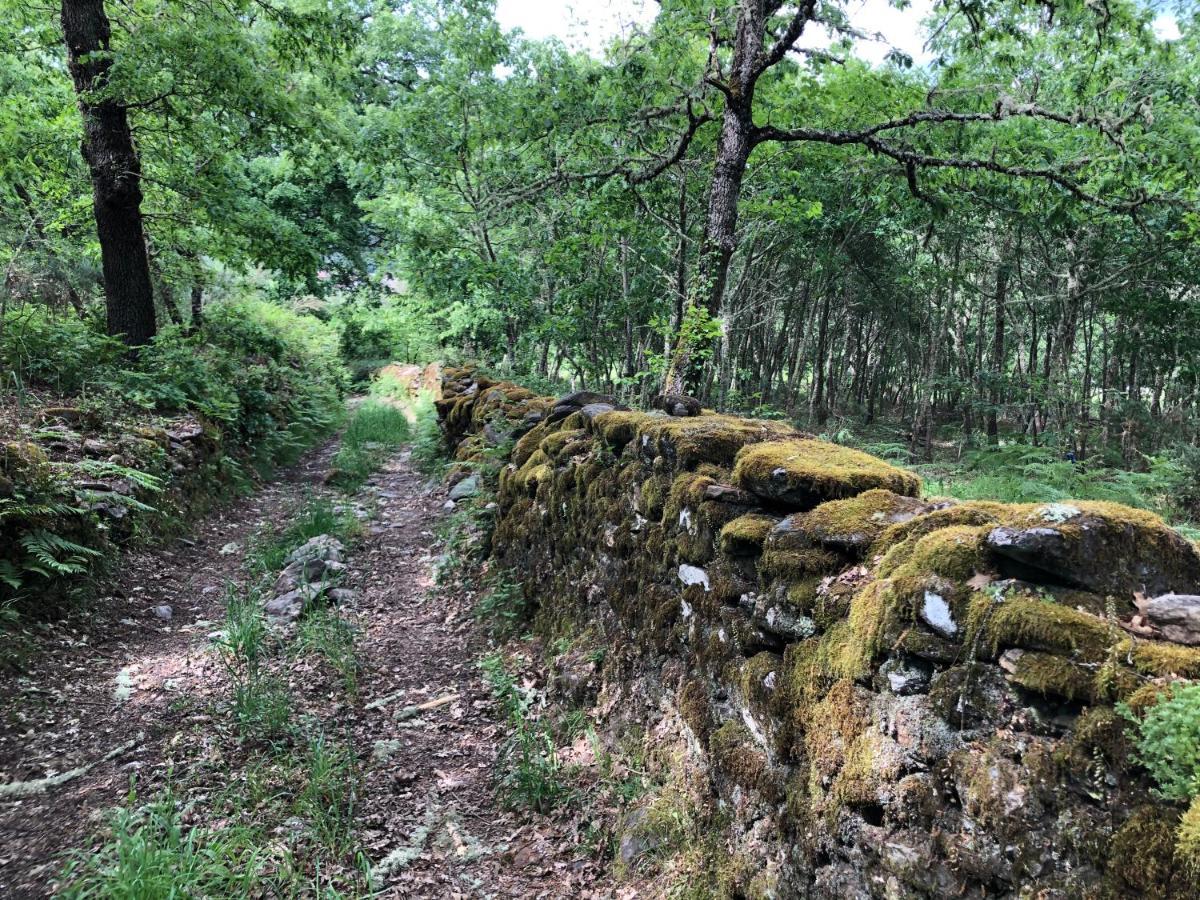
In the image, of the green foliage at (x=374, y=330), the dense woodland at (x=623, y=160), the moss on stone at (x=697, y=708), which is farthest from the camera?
the green foliage at (x=374, y=330)

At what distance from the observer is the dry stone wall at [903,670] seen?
4.73 feet

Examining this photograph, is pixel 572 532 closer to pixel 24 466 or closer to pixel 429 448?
pixel 24 466

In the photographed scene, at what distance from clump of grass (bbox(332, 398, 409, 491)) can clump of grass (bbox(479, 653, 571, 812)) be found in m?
6.17

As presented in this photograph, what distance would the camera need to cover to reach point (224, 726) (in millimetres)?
3781

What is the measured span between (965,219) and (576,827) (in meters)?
15.1

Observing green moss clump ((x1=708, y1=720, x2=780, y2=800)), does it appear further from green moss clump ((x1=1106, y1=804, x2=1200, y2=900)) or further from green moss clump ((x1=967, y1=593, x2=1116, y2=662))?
green moss clump ((x1=1106, y1=804, x2=1200, y2=900))

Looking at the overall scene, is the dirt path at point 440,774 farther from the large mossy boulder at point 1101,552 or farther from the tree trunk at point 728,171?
the tree trunk at point 728,171

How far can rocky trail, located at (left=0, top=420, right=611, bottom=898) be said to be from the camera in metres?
3.04

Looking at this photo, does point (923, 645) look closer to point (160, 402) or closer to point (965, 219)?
point (160, 402)

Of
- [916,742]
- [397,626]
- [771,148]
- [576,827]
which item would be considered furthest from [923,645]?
[771,148]

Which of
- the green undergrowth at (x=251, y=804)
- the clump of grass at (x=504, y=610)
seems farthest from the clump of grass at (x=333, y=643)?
the clump of grass at (x=504, y=610)

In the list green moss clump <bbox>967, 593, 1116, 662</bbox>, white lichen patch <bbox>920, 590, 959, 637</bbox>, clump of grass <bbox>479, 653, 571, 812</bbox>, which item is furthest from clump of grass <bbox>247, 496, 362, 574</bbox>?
green moss clump <bbox>967, 593, 1116, 662</bbox>

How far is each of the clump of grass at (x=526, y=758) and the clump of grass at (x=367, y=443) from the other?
6.17 metres

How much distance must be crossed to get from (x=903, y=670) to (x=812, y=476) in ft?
3.34
